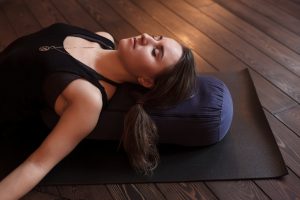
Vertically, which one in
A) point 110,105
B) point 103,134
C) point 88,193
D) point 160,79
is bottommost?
point 88,193

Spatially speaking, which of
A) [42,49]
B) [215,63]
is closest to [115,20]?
[215,63]

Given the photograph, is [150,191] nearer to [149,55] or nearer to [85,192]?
[85,192]

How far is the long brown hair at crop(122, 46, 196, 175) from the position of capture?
1327 mm

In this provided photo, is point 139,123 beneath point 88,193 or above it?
above

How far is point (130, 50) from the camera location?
134 centimetres

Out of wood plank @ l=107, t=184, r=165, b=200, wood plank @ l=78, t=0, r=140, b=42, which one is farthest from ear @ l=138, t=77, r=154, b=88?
wood plank @ l=78, t=0, r=140, b=42

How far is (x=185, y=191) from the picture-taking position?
1.38m

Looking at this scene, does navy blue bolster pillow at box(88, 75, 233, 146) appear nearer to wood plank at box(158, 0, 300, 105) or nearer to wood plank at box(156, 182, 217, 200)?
wood plank at box(156, 182, 217, 200)

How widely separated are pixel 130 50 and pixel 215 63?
2.75 ft

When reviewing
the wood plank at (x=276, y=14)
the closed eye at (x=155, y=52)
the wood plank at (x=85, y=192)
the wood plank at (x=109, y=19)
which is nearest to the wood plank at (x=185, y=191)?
the wood plank at (x=85, y=192)

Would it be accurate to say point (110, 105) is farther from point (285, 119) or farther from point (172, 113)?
point (285, 119)

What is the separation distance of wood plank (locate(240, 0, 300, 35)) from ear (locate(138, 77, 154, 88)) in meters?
1.38

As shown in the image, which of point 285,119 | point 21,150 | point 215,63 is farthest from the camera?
point 215,63

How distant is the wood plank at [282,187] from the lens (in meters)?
1.37
